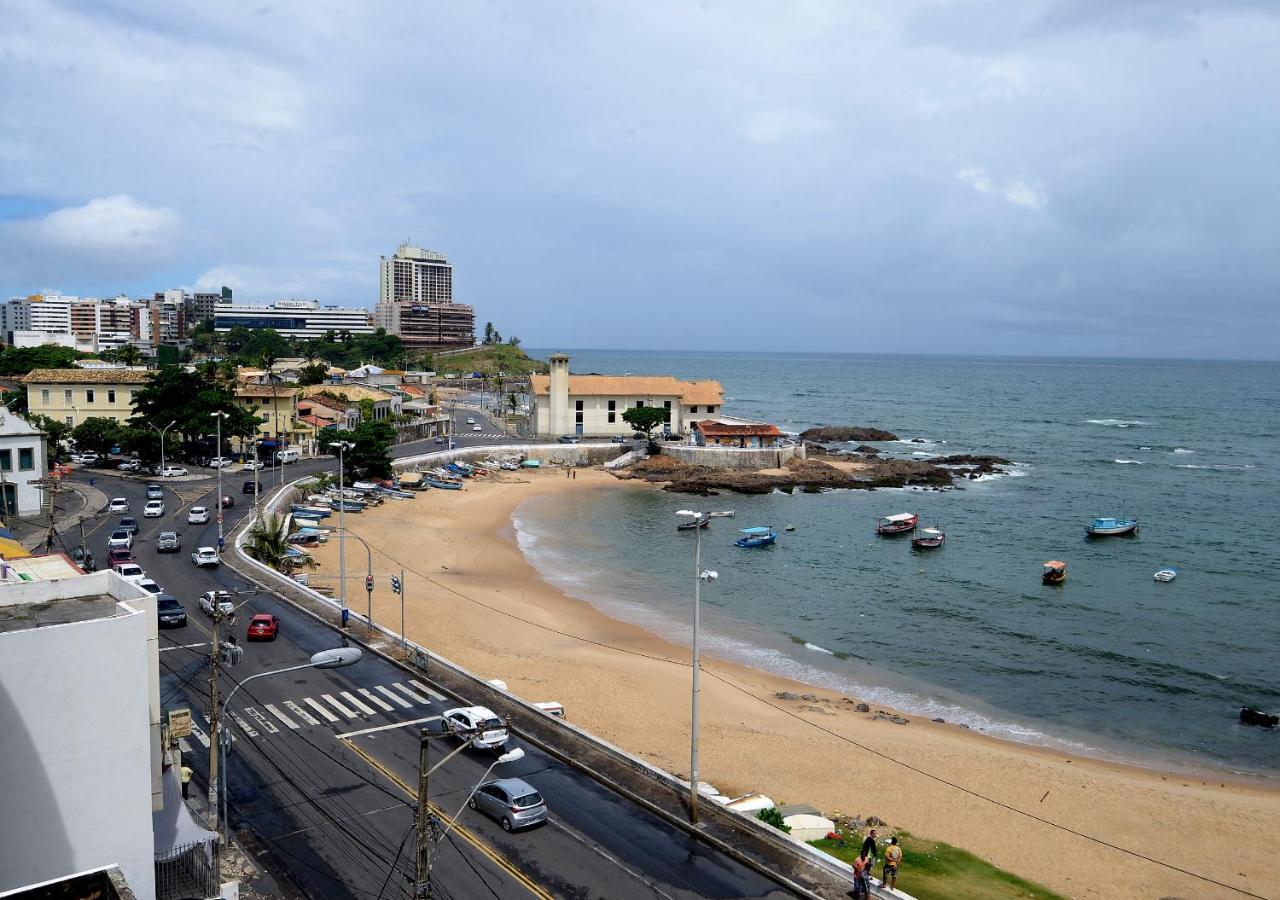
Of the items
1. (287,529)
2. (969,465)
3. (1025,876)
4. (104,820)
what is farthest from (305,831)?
(969,465)

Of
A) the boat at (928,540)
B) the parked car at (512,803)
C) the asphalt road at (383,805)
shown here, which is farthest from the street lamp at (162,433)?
the parked car at (512,803)

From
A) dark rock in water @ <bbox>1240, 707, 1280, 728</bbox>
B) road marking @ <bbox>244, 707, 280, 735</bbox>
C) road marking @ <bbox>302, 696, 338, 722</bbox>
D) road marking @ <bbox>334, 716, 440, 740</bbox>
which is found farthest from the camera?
dark rock in water @ <bbox>1240, 707, 1280, 728</bbox>

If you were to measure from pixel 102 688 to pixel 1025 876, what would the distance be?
75.3 feet

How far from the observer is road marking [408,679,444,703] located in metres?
30.6

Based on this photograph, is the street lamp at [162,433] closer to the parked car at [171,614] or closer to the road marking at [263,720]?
the parked car at [171,614]

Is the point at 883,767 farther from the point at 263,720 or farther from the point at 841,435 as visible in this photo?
the point at 841,435

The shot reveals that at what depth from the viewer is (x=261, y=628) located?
36.1 metres

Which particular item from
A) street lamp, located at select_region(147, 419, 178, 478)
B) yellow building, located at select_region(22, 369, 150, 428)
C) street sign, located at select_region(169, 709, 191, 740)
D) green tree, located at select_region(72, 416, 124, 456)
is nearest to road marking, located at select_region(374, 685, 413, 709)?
street sign, located at select_region(169, 709, 191, 740)

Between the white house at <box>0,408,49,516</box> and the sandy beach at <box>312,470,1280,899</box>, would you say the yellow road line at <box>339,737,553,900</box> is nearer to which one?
the sandy beach at <box>312,470,1280,899</box>

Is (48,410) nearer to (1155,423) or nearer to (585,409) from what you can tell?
(585,409)

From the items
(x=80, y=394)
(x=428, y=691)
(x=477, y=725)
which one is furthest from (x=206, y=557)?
(x=80, y=394)

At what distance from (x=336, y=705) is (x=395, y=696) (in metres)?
1.88

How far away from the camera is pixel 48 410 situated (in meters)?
84.3

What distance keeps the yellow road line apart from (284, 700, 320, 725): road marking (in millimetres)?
2456
